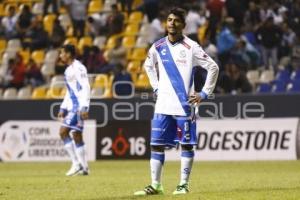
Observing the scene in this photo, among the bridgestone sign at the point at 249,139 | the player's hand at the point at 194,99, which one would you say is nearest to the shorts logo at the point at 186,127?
the player's hand at the point at 194,99

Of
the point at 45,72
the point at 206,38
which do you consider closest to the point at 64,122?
the point at 206,38

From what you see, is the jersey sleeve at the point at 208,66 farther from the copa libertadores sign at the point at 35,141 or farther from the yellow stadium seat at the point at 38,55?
the yellow stadium seat at the point at 38,55

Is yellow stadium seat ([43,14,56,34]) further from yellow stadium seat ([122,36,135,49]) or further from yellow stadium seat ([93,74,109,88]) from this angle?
yellow stadium seat ([93,74,109,88])

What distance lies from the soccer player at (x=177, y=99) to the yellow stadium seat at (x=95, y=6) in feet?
61.4

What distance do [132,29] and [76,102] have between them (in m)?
11.1

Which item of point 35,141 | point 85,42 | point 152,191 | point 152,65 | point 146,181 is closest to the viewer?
point 152,191

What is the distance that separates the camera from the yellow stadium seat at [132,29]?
29519 millimetres

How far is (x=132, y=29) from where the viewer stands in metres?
29.6

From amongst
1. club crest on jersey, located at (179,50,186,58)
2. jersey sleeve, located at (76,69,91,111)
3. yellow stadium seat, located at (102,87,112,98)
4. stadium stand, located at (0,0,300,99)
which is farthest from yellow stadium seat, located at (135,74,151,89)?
club crest on jersey, located at (179,50,186,58)

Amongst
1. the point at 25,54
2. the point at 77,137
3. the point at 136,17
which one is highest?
the point at 136,17

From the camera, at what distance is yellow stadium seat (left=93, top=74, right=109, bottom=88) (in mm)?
26484

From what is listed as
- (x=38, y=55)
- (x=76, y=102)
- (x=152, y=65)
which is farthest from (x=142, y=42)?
(x=152, y=65)

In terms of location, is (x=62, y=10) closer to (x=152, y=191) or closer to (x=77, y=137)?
(x=77, y=137)

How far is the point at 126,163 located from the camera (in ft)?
77.3
